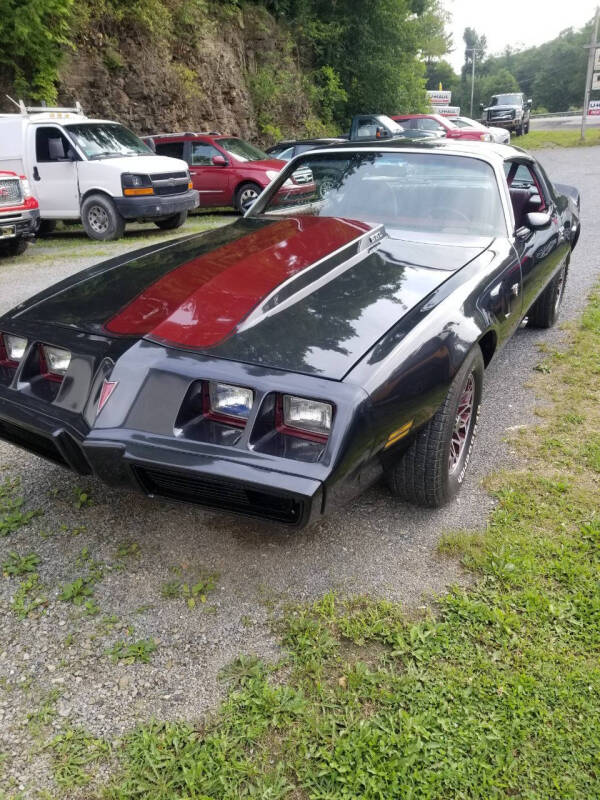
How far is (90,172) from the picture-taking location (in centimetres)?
943

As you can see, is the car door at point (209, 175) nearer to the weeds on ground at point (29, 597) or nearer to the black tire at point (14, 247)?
the black tire at point (14, 247)

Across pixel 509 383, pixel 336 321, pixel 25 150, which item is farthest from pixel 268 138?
pixel 336 321

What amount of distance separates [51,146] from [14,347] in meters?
8.43

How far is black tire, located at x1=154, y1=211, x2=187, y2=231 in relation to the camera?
34.3 ft

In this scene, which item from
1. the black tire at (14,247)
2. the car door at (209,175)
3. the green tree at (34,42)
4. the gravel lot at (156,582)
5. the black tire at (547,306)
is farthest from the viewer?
the car door at (209,175)

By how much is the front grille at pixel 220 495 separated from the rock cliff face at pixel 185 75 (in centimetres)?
1442

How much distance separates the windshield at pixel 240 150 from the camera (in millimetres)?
12156

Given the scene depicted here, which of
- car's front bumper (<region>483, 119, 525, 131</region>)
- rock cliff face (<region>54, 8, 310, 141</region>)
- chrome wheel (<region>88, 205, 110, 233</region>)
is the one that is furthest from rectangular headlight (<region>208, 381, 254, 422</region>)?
car's front bumper (<region>483, 119, 525, 131</region>)

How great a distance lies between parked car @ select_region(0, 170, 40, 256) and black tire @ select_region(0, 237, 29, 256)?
0.50ft

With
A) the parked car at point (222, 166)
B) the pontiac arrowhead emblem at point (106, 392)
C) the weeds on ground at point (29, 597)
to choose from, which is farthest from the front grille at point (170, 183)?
the weeds on ground at point (29, 597)

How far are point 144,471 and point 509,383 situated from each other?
2807 millimetres

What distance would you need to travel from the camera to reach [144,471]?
6.78 ft

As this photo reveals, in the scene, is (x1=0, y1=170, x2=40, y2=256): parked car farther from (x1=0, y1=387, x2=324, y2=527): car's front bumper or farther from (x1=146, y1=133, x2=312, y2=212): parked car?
(x1=0, y1=387, x2=324, y2=527): car's front bumper

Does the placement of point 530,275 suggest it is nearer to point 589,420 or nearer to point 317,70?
point 589,420
